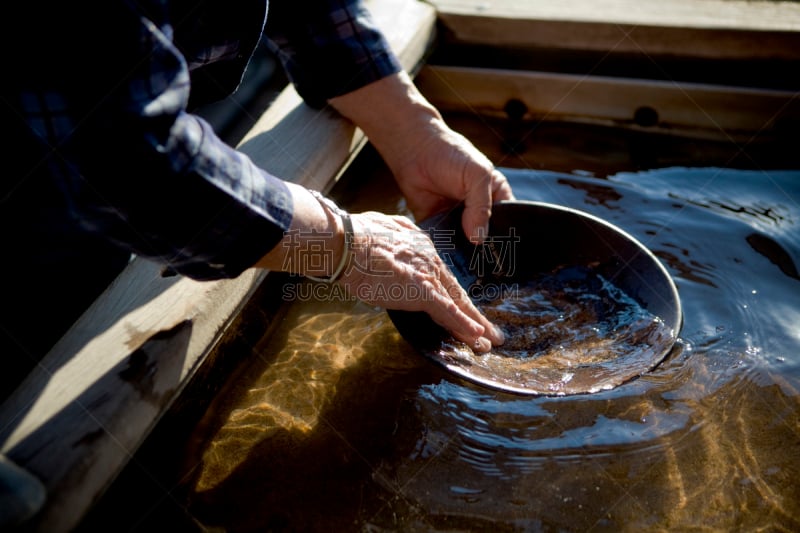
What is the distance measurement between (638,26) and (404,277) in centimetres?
168

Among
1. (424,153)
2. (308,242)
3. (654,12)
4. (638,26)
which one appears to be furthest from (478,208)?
(654,12)

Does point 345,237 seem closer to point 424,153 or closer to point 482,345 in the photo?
point 482,345

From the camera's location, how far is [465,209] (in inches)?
79.1

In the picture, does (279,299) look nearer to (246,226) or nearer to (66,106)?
(246,226)

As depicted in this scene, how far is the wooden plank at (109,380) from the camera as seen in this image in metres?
1.17

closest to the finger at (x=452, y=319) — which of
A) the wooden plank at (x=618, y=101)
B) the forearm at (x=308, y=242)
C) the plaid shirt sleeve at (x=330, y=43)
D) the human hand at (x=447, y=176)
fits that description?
the forearm at (x=308, y=242)

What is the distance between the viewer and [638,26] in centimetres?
254

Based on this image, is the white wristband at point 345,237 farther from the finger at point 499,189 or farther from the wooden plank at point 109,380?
the finger at point 499,189

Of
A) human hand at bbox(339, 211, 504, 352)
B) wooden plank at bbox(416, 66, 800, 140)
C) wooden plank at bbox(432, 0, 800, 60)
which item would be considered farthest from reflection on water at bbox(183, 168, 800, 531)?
wooden plank at bbox(432, 0, 800, 60)

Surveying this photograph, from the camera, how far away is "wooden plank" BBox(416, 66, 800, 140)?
2.43 meters

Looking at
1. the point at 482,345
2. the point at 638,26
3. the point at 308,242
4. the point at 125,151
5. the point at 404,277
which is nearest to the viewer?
the point at 125,151

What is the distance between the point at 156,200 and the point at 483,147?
1.77 metres

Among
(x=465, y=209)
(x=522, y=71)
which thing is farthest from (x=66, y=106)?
(x=522, y=71)

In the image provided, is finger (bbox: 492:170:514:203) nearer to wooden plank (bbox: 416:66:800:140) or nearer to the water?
the water
